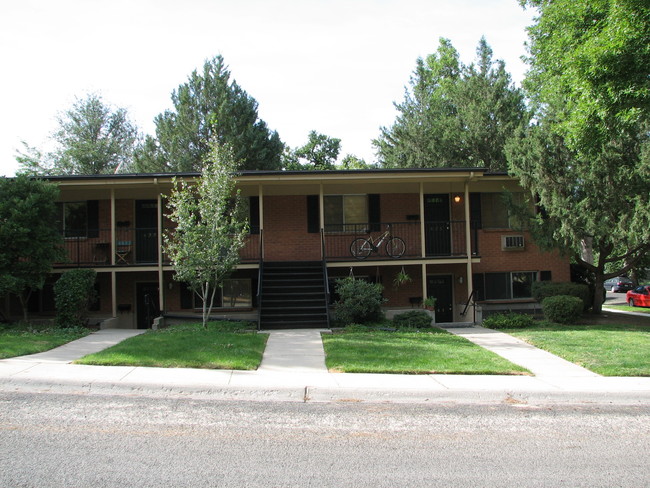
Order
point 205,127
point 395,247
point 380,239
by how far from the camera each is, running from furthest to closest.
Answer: point 205,127 < point 395,247 < point 380,239

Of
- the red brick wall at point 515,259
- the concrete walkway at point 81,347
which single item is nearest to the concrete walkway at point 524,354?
the red brick wall at point 515,259

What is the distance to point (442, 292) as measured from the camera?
57.7 feet

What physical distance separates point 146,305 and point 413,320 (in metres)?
8.76

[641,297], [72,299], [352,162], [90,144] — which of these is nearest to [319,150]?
[352,162]

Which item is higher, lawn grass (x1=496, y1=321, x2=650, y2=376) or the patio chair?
the patio chair

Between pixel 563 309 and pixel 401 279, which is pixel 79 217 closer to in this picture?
pixel 401 279

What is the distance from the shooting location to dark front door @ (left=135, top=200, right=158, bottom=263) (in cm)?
1639

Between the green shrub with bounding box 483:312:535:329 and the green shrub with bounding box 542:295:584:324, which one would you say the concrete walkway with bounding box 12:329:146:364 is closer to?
the green shrub with bounding box 483:312:535:329

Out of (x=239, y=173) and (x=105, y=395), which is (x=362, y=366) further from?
(x=239, y=173)

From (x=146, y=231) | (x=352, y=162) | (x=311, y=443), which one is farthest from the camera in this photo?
(x=352, y=162)

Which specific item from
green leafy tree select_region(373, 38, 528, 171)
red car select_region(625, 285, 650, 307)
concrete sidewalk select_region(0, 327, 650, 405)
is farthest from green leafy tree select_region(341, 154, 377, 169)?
concrete sidewalk select_region(0, 327, 650, 405)

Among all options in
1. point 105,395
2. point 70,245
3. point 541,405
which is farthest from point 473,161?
point 105,395

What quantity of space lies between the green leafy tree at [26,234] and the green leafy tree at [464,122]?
2237 centimetres

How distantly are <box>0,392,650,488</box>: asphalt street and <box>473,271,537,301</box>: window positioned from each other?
34.2 ft
